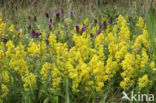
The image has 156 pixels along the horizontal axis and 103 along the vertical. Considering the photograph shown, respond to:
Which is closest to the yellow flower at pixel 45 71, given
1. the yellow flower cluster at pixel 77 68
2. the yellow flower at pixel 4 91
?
the yellow flower cluster at pixel 77 68

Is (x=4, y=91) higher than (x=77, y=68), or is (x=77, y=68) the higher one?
(x=77, y=68)

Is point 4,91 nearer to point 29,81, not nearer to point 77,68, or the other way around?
point 29,81

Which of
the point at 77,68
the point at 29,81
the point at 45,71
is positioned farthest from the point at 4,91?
the point at 77,68

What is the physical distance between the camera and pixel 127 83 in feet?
5.81

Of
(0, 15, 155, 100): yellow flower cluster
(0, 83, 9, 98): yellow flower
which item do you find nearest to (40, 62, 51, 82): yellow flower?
(0, 15, 155, 100): yellow flower cluster

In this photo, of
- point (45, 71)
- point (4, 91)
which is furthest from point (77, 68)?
point (4, 91)

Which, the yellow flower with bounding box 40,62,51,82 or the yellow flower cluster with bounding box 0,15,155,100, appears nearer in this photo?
the yellow flower cluster with bounding box 0,15,155,100

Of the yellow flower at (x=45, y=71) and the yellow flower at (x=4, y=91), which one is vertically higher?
the yellow flower at (x=45, y=71)

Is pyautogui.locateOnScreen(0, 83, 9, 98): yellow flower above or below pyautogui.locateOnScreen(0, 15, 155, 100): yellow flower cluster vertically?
below

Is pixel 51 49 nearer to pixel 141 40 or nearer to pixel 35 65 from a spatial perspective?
pixel 35 65

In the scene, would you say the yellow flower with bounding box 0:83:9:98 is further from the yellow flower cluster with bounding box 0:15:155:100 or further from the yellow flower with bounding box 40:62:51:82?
the yellow flower with bounding box 40:62:51:82

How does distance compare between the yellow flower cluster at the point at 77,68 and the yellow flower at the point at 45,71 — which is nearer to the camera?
the yellow flower cluster at the point at 77,68

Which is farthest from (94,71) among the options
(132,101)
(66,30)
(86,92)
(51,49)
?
(66,30)

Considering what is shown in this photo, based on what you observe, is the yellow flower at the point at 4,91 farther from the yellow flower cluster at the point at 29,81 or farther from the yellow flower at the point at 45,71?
the yellow flower at the point at 45,71
